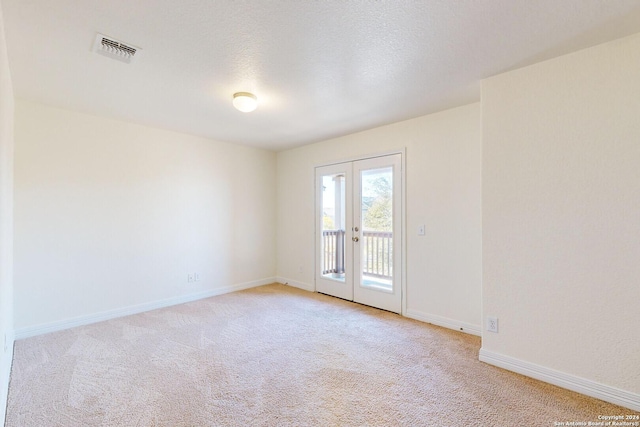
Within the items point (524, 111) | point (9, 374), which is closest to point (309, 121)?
point (524, 111)

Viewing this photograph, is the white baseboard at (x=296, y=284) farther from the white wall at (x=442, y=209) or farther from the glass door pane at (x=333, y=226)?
the white wall at (x=442, y=209)

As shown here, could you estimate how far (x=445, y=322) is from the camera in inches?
128

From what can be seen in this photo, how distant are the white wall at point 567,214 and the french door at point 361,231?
53.3 inches

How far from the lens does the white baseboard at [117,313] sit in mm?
3016

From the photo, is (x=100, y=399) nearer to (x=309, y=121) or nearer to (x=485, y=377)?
(x=485, y=377)

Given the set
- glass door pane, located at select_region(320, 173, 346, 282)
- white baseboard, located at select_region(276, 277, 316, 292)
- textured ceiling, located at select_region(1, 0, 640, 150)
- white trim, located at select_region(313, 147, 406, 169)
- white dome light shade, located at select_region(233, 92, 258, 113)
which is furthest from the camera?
white baseboard, located at select_region(276, 277, 316, 292)

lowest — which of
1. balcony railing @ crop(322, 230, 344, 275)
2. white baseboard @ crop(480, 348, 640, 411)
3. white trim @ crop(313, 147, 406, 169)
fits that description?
white baseboard @ crop(480, 348, 640, 411)

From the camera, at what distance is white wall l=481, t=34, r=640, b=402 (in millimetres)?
1911

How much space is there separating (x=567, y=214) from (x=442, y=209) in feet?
4.19

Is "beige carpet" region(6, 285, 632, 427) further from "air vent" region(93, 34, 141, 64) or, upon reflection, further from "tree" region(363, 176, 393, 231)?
"air vent" region(93, 34, 141, 64)

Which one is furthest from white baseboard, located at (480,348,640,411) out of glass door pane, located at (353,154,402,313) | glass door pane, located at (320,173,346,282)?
glass door pane, located at (320,173,346,282)

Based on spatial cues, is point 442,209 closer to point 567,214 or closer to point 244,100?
point 567,214

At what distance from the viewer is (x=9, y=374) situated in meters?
2.23

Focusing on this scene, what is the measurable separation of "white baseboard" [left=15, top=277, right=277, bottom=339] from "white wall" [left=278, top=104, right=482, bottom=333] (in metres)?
2.85
